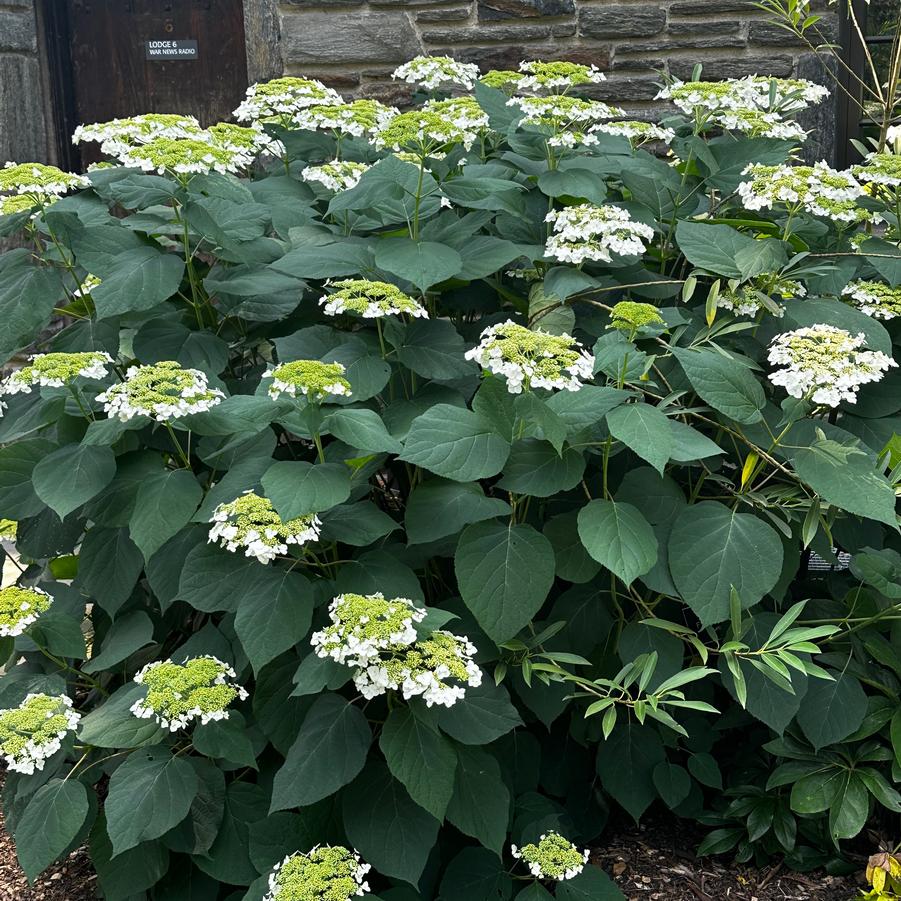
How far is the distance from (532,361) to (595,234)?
1.79 feet

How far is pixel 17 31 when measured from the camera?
15.9 feet

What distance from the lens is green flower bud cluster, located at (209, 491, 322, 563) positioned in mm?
1516

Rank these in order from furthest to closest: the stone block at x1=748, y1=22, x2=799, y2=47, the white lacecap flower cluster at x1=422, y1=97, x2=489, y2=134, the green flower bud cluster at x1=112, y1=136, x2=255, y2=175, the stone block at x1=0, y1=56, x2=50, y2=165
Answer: the stone block at x1=0, y1=56, x2=50, y2=165, the stone block at x1=748, y1=22, x2=799, y2=47, the white lacecap flower cluster at x1=422, y1=97, x2=489, y2=134, the green flower bud cluster at x1=112, y1=136, x2=255, y2=175

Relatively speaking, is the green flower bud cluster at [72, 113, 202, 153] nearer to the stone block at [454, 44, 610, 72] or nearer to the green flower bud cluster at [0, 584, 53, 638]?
the green flower bud cluster at [0, 584, 53, 638]

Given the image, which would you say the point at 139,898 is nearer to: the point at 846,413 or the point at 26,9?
the point at 846,413

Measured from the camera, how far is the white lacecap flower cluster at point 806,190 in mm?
1982

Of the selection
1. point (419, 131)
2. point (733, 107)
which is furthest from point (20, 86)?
point (733, 107)

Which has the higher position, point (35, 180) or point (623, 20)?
point (623, 20)

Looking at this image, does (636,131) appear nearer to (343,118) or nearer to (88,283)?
(343,118)

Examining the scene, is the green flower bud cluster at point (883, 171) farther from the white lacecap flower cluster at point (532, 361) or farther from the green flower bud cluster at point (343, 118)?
the green flower bud cluster at point (343, 118)

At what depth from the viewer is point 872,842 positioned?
196 cm

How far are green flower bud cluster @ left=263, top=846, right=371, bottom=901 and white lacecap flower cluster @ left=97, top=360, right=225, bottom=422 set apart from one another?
69cm


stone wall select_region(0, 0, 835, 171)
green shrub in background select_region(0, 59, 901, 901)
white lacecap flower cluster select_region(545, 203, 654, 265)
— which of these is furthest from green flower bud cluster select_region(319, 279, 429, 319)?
stone wall select_region(0, 0, 835, 171)

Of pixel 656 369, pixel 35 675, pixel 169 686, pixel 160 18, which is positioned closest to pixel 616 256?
Answer: pixel 656 369
